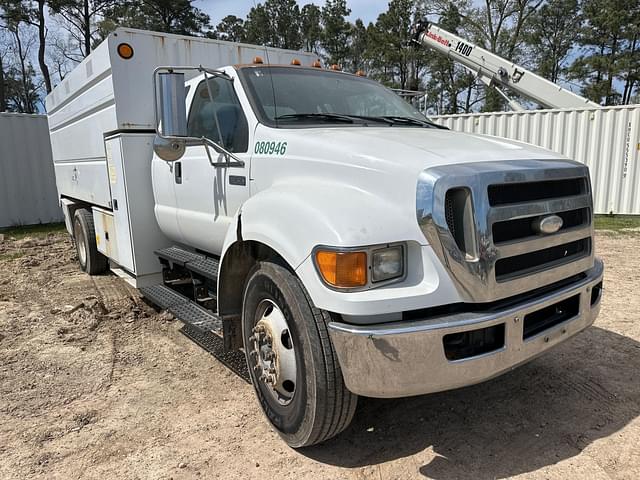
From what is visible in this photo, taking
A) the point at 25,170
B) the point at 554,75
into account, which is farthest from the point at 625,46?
the point at 25,170

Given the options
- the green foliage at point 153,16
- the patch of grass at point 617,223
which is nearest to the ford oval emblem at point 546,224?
the patch of grass at point 617,223

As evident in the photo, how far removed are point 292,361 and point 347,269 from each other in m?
0.74

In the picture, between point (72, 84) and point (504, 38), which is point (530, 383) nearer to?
point (72, 84)

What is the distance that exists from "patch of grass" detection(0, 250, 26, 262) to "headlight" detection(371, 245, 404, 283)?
821cm

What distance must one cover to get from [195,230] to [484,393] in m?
2.54

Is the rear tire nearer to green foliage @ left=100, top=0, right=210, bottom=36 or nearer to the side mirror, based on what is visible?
the side mirror

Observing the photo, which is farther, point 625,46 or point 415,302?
point 625,46

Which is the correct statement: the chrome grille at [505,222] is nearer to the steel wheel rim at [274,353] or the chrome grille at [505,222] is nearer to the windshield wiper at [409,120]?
the steel wheel rim at [274,353]

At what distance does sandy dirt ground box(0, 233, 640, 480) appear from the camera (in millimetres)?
2586

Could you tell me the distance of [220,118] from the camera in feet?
11.9

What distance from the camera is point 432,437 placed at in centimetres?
282

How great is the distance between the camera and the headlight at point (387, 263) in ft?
7.29

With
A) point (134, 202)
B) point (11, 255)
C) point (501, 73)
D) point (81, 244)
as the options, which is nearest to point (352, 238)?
point (134, 202)

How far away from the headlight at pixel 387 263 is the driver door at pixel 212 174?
1.33 m
